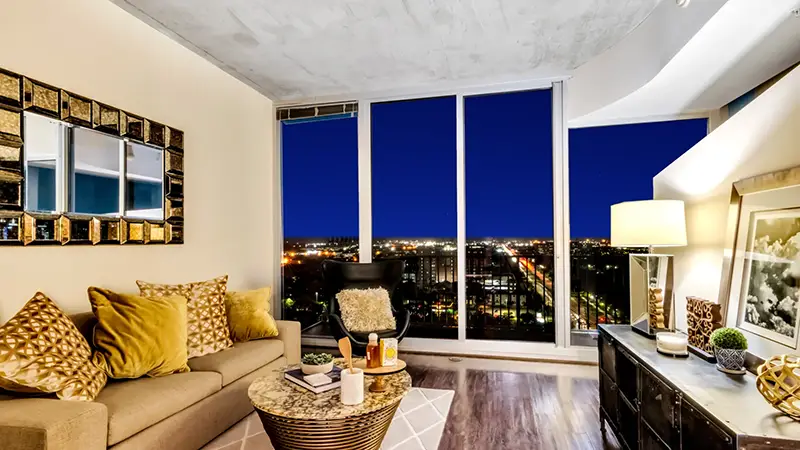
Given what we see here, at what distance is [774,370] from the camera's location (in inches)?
55.6

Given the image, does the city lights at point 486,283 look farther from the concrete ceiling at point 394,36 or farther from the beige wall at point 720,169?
the concrete ceiling at point 394,36

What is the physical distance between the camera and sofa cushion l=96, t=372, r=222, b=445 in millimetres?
1983

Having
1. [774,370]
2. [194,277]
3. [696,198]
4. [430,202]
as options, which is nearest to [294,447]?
[774,370]

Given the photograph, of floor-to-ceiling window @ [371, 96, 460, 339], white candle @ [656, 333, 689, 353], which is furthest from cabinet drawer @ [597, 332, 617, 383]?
floor-to-ceiling window @ [371, 96, 460, 339]

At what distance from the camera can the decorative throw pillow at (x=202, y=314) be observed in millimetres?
2881

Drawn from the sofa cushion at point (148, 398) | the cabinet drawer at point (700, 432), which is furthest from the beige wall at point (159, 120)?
the cabinet drawer at point (700, 432)

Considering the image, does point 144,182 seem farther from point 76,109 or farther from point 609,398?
point 609,398

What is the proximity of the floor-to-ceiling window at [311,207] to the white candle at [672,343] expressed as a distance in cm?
347

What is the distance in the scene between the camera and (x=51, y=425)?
1604 millimetres

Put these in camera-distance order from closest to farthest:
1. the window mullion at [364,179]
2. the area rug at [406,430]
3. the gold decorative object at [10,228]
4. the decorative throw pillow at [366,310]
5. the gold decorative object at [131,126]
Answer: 1. the gold decorative object at [10,228]
2. the area rug at [406,430]
3. the gold decorative object at [131,126]
4. the decorative throw pillow at [366,310]
5. the window mullion at [364,179]

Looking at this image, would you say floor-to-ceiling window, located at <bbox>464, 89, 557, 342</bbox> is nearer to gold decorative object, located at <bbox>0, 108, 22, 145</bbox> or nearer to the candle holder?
the candle holder

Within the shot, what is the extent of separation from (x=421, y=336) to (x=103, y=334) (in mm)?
3013

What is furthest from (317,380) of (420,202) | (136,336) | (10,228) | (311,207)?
(311,207)

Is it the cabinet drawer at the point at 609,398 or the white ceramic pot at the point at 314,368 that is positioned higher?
the white ceramic pot at the point at 314,368
